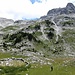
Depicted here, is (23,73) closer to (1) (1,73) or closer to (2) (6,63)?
(1) (1,73)

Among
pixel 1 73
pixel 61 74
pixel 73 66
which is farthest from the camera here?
pixel 73 66

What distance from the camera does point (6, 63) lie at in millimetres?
132500

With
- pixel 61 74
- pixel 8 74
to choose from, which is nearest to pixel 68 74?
pixel 61 74

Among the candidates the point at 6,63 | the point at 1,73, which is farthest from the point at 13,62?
the point at 1,73

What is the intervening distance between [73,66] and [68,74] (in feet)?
67.0

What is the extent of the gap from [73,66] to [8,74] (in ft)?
119

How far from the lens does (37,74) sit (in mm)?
93062

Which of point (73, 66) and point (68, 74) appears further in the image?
point (73, 66)

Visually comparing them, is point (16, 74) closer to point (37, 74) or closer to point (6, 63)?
point (37, 74)

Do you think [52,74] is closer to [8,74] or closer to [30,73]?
[30,73]

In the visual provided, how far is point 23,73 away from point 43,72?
9.35 meters

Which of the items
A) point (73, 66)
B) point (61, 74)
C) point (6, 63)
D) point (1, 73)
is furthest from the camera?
point (6, 63)

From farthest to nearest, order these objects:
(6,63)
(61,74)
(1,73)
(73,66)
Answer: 1. (6,63)
2. (73,66)
3. (1,73)
4. (61,74)

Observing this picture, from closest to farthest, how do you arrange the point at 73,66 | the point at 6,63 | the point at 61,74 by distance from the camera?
1. the point at 61,74
2. the point at 73,66
3. the point at 6,63
